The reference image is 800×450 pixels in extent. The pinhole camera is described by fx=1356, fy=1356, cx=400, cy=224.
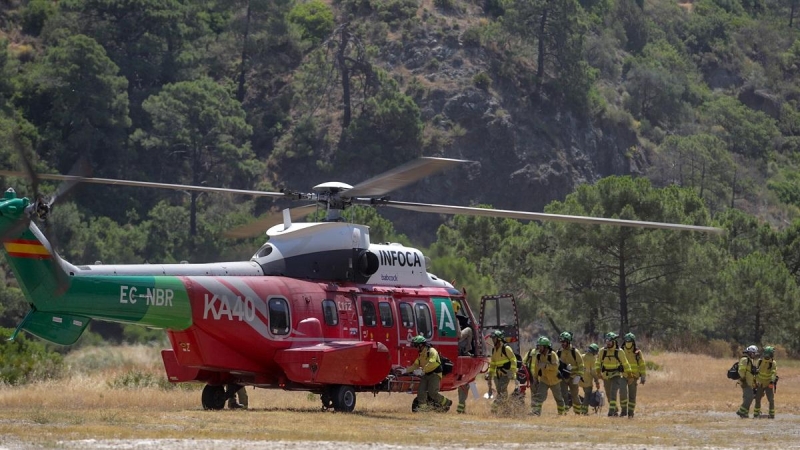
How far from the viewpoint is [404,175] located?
22047 mm

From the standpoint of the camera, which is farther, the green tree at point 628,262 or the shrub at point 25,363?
the green tree at point 628,262

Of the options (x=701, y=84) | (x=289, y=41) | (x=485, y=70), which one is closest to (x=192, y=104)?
(x=289, y=41)

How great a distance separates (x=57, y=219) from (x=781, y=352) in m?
38.3

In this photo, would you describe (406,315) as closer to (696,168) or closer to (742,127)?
(696,168)

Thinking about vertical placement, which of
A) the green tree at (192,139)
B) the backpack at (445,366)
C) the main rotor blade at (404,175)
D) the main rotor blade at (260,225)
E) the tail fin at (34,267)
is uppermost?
the green tree at (192,139)

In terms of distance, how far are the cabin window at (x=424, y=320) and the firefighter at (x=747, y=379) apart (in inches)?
261

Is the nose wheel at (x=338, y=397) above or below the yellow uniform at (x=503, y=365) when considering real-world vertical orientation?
below

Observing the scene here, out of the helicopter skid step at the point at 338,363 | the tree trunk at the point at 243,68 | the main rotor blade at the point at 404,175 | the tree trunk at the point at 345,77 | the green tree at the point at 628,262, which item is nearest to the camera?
the main rotor blade at the point at 404,175

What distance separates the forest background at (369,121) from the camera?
7506 centimetres

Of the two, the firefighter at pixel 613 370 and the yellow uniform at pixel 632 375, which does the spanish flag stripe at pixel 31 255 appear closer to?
the firefighter at pixel 613 370

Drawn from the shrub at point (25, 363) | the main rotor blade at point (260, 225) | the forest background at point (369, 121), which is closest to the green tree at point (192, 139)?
the forest background at point (369, 121)

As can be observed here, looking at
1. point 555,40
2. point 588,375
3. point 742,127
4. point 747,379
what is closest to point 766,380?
point 747,379

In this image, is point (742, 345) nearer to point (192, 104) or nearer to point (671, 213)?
point (671, 213)

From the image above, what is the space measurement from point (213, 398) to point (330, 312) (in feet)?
8.63
